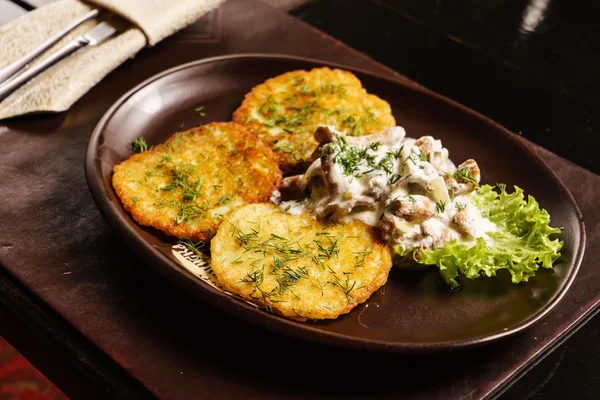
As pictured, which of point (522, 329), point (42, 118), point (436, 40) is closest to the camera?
point (522, 329)

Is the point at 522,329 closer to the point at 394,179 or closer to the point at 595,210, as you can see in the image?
the point at 394,179

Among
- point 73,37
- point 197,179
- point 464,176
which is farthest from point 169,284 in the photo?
point 73,37

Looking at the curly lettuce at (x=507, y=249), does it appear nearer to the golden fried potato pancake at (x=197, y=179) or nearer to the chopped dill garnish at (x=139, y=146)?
the golden fried potato pancake at (x=197, y=179)

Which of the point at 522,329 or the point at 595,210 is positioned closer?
the point at 522,329

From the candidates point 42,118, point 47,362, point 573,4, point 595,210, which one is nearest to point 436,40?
point 573,4

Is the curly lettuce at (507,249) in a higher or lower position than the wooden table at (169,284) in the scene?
higher

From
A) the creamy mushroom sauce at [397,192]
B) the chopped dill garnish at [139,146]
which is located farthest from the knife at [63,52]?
the creamy mushroom sauce at [397,192]

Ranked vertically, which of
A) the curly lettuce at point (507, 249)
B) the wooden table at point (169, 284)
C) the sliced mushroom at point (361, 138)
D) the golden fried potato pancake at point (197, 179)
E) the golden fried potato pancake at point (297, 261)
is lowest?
the wooden table at point (169, 284)

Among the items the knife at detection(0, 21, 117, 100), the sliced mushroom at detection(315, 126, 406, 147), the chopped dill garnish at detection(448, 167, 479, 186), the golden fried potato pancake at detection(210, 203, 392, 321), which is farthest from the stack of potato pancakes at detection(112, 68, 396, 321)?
the knife at detection(0, 21, 117, 100)
